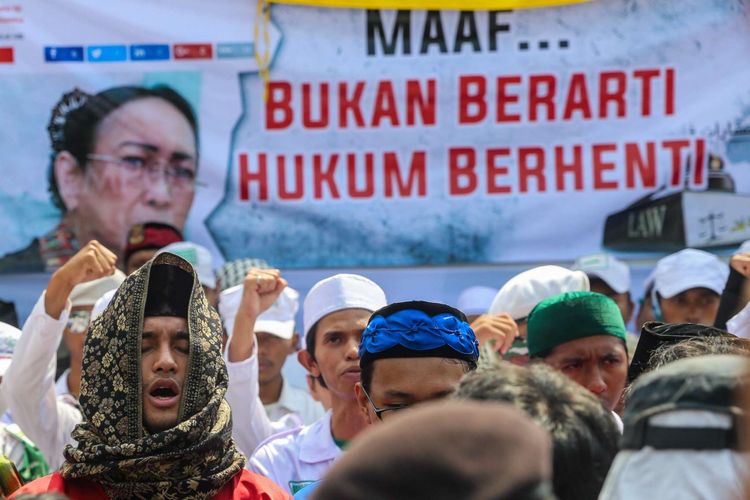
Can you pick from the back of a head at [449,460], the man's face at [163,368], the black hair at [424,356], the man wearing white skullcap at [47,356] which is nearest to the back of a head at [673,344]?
the black hair at [424,356]

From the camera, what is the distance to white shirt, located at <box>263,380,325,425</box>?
4656 millimetres

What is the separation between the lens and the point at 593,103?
5066 mm

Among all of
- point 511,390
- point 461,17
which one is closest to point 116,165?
point 461,17

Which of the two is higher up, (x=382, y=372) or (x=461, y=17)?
(x=461, y=17)

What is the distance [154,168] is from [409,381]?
2496mm

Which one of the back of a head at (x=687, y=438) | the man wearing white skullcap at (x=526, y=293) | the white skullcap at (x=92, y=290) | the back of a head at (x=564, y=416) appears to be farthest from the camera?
the white skullcap at (x=92, y=290)

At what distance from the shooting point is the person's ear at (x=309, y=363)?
3744 millimetres

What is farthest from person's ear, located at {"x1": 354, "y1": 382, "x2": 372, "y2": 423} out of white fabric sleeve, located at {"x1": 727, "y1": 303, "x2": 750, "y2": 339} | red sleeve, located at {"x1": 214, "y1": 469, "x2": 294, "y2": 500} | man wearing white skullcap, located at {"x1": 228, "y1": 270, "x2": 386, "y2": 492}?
white fabric sleeve, located at {"x1": 727, "y1": 303, "x2": 750, "y2": 339}

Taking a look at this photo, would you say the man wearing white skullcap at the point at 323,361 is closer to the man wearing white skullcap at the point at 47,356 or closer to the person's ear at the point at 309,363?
the person's ear at the point at 309,363

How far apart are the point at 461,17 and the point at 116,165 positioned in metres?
1.48

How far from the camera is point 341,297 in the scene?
3797 mm

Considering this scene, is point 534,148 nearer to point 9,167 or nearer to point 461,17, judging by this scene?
point 461,17

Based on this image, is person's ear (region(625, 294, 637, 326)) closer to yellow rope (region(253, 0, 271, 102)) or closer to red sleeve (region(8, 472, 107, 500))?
yellow rope (region(253, 0, 271, 102))

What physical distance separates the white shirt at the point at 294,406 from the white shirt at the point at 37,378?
1009mm
